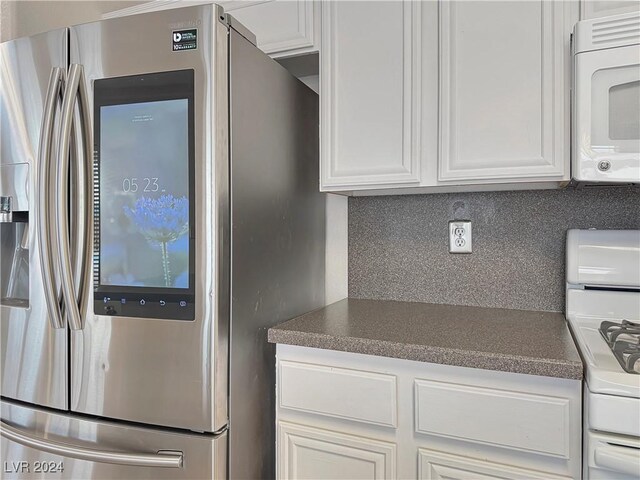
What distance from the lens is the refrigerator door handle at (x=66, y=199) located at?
121 cm

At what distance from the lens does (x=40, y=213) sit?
123 cm

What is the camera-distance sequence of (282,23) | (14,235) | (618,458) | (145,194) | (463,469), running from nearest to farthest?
(618,458) → (463,469) → (145,194) → (14,235) → (282,23)

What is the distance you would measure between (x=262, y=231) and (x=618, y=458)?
102 centimetres

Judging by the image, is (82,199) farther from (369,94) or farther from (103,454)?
(369,94)

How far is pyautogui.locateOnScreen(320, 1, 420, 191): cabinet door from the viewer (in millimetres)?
1391

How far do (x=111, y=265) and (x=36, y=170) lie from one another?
382 millimetres

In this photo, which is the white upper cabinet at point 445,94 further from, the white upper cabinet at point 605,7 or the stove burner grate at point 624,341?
the stove burner grate at point 624,341

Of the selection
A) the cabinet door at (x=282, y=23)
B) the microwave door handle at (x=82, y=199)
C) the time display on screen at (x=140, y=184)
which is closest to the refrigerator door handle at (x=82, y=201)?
the microwave door handle at (x=82, y=199)

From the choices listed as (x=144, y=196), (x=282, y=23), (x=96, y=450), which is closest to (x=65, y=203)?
(x=144, y=196)

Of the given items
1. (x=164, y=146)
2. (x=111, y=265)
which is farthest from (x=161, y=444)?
(x=164, y=146)

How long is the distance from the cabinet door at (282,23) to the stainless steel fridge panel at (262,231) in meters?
0.13

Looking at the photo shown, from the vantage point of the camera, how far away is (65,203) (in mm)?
1220

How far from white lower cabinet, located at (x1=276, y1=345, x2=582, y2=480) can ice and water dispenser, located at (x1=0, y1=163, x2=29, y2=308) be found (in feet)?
2.80

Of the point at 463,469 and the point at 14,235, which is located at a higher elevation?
the point at 14,235
